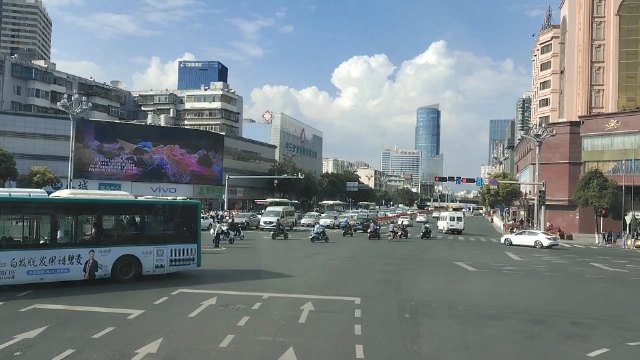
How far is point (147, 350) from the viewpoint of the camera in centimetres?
862

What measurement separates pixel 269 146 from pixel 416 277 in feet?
352

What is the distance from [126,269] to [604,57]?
231 ft

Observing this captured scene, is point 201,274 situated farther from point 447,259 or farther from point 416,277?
point 447,259

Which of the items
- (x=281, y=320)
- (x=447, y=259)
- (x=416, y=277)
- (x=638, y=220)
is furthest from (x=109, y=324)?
(x=638, y=220)

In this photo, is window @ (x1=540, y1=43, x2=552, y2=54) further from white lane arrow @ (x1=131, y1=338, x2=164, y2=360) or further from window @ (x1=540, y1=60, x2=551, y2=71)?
white lane arrow @ (x1=131, y1=338, x2=164, y2=360)

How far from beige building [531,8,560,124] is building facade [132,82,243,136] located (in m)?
62.2

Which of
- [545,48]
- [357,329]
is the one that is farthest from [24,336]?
[545,48]

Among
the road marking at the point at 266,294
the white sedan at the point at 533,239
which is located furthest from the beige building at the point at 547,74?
the road marking at the point at 266,294

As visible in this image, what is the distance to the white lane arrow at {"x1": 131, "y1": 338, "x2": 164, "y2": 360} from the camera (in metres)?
8.27

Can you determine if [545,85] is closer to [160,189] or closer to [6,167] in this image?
[160,189]

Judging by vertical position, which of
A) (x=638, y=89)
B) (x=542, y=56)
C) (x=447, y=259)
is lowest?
(x=447, y=259)

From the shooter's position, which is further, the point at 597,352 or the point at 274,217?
the point at 274,217

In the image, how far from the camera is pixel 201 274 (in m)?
18.4

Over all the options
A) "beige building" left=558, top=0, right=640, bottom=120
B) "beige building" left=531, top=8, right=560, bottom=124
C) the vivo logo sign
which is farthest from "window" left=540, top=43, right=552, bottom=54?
the vivo logo sign
